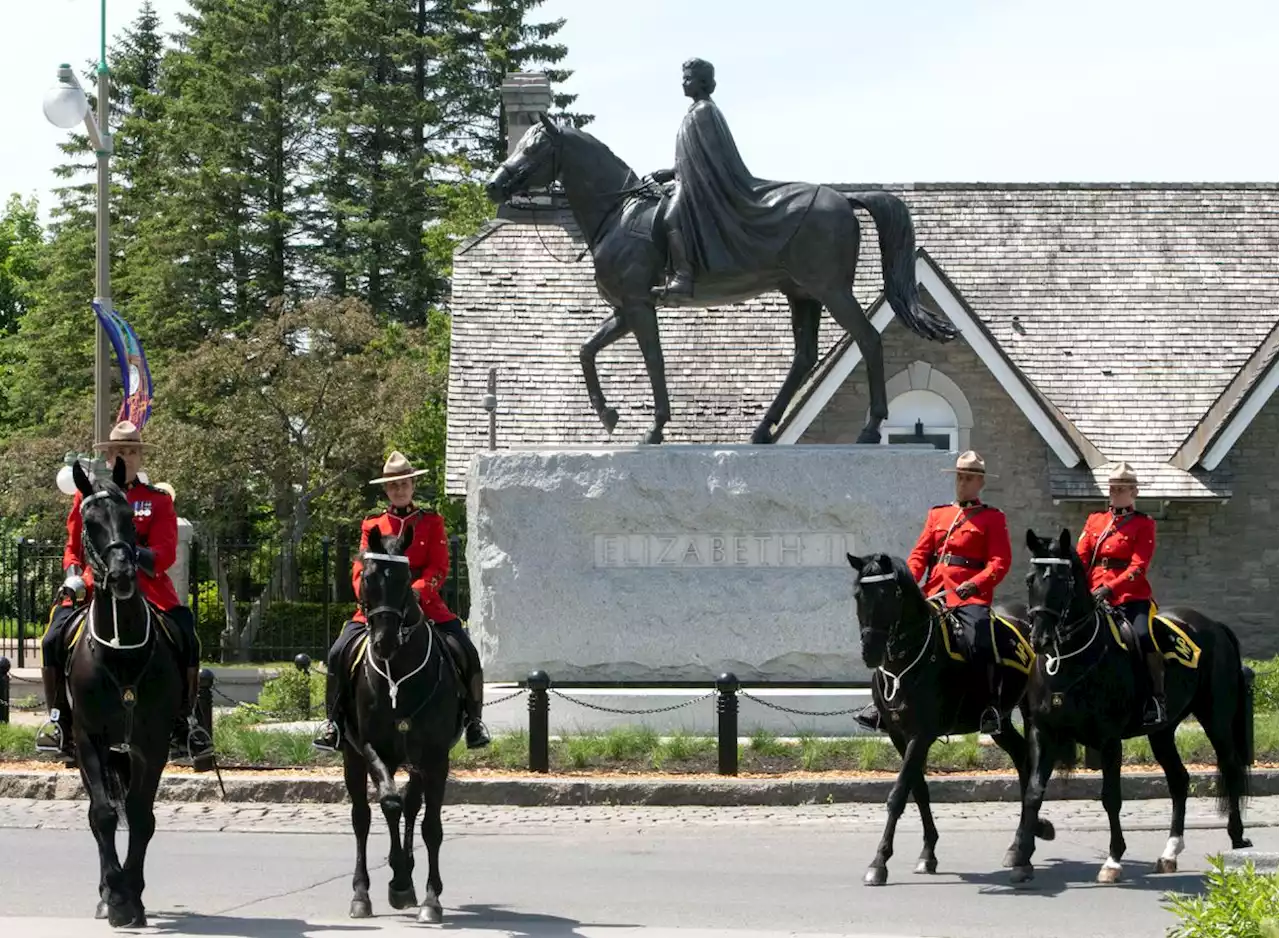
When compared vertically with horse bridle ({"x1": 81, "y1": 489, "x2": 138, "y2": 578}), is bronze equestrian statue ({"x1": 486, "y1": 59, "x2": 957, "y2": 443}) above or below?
above

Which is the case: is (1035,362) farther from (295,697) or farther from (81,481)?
(81,481)

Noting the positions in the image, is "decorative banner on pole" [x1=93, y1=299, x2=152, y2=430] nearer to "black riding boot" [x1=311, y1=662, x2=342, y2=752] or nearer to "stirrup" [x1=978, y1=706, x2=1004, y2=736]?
"black riding boot" [x1=311, y1=662, x2=342, y2=752]

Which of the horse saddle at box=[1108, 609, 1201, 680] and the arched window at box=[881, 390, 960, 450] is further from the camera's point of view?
the arched window at box=[881, 390, 960, 450]

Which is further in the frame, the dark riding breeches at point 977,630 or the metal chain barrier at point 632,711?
the metal chain barrier at point 632,711

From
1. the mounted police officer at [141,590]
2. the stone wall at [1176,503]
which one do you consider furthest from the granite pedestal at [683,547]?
the stone wall at [1176,503]

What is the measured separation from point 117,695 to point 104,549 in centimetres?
83

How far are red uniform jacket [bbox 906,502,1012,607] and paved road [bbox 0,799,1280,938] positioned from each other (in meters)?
1.76

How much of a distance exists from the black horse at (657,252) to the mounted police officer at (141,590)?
657cm

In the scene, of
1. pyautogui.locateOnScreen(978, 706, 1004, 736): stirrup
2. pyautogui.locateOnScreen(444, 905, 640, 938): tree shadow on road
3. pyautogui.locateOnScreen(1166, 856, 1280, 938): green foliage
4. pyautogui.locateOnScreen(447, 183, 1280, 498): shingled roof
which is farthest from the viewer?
pyautogui.locateOnScreen(447, 183, 1280, 498): shingled roof

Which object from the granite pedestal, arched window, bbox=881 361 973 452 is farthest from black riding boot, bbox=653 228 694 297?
arched window, bbox=881 361 973 452

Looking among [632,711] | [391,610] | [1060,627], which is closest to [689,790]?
[632,711]

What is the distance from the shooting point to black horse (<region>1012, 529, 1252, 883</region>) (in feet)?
39.5

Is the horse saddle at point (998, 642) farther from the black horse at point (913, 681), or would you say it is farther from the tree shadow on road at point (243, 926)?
the tree shadow on road at point (243, 926)

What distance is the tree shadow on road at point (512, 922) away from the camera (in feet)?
34.0
